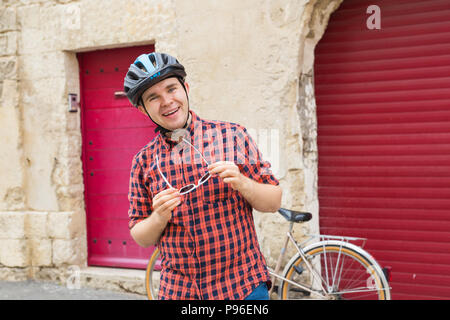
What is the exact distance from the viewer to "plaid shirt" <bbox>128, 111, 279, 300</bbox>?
1870 mm

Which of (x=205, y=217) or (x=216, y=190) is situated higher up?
(x=216, y=190)

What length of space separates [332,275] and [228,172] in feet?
8.70

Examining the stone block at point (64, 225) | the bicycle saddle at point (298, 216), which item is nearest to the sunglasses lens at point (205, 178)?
the bicycle saddle at point (298, 216)

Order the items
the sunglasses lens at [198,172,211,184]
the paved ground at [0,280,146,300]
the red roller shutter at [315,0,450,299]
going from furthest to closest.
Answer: the paved ground at [0,280,146,300]
the red roller shutter at [315,0,450,299]
the sunglasses lens at [198,172,211,184]

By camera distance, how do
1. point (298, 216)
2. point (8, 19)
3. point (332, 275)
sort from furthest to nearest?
1. point (8, 19)
2. point (332, 275)
3. point (298, 216)

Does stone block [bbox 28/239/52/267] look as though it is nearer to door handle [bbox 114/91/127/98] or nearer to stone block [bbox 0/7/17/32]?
door handle [bbox 114/91/127/98]

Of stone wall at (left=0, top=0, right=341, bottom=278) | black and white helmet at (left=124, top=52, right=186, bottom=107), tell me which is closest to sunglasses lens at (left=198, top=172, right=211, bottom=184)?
black and white helmet at (left=124, top=52, right=186, bottom=107)

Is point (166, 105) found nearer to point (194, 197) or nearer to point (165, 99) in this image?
point (165, 99)

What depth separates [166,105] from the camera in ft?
6.28

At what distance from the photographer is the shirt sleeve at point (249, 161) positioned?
6.29 ft

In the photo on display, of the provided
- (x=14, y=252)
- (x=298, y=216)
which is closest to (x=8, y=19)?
(x=14, y=252)

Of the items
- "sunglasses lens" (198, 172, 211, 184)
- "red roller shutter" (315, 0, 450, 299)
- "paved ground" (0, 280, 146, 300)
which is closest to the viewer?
"sunglasses lens" (198, 172, 211, 184)

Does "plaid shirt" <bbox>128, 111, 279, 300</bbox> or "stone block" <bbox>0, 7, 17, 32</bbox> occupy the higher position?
"stone block" <bbox>0, 7, 17, 32</bbox>

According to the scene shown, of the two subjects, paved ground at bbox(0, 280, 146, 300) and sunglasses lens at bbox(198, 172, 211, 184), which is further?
paved ground at bbox(0, 280, 146, 300)
